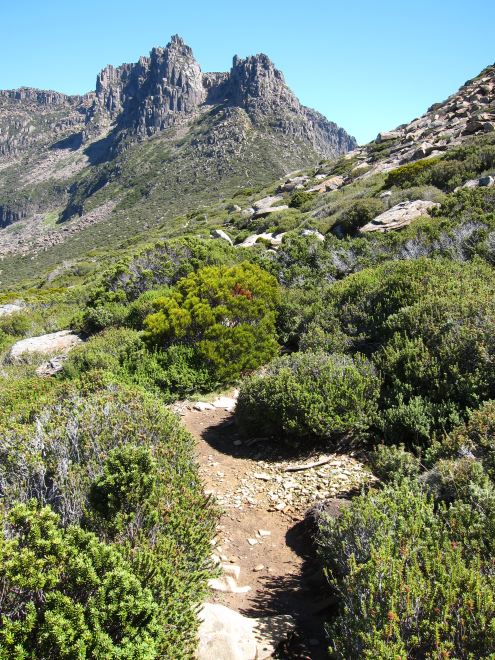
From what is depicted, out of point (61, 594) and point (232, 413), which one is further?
point (232, 413)

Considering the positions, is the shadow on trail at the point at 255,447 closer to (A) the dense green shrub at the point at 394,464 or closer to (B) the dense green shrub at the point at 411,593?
(A) the dense green shrub at the point at 394,464

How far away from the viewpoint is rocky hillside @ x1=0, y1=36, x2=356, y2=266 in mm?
104812

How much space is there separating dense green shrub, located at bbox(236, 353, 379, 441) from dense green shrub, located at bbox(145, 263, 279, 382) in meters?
1.92

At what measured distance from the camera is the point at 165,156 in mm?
128250

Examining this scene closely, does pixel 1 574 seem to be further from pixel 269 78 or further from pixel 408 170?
pixel 269 78

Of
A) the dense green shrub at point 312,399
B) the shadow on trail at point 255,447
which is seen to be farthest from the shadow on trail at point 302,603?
Result: the dense green shrub at point 312,399

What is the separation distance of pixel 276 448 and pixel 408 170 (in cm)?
1854

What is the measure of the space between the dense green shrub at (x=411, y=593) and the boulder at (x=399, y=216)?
12761 millimetres

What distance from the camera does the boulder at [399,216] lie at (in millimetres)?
14555

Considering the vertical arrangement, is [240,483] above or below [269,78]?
below

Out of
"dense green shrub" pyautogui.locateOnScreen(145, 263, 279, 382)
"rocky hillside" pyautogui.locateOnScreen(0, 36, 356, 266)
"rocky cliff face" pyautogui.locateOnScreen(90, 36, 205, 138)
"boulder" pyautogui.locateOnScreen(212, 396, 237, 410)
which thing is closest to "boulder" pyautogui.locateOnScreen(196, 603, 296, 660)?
"boulder" pyautogui.locateOnScreen(212, 396, 237, 410)

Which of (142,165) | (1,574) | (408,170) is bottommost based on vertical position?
(1,574)

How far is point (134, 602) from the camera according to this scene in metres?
2.44

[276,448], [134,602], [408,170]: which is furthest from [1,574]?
[408,170]
